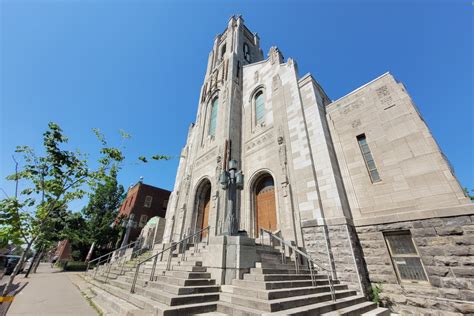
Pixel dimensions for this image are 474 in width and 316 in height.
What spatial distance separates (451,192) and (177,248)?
11.8 m

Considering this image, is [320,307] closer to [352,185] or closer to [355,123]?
[352,185]

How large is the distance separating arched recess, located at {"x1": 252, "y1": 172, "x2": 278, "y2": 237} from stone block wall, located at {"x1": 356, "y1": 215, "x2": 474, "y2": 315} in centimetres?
471

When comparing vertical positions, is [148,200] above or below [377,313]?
above

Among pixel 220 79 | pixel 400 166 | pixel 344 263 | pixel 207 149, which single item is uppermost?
pixel 220 79

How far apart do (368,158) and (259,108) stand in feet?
28.0

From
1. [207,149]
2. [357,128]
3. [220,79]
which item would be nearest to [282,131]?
[357,128]

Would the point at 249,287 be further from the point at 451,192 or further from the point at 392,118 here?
the point at 392,118

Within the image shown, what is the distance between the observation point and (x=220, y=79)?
19.5m

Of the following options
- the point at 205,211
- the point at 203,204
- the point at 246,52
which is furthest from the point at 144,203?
the point at 246,52

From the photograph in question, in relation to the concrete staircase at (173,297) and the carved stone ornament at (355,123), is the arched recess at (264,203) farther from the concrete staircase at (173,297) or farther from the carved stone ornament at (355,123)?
the carved stone ornament at (355,123)

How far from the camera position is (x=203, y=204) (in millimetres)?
15367

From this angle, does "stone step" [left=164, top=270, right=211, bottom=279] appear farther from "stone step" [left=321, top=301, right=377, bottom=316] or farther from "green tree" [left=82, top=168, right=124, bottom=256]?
"green tree" [left=82, top=168, right=124, bottom=256]

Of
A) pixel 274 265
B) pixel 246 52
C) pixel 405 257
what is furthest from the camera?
pixel 246 52

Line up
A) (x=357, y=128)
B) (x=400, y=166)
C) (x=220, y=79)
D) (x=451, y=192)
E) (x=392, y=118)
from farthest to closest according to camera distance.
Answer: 1. (x=220, y=79)
2. (x=357, y=128)
3. (x=392, y=118)
4. (x=400, y=166)
5. (x=451, y=192)
